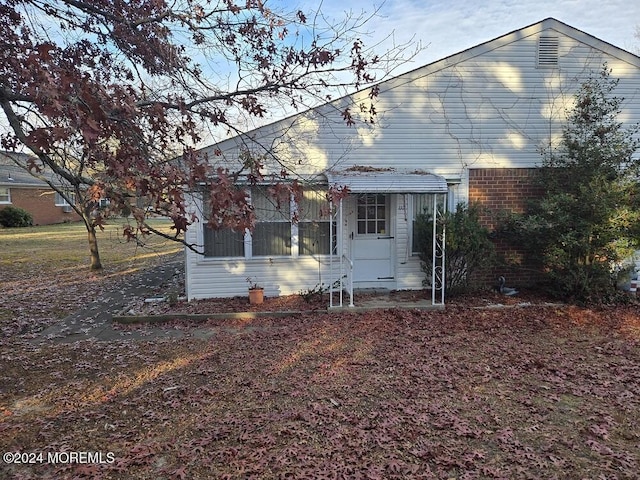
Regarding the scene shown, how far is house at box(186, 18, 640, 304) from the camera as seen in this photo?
8.94m

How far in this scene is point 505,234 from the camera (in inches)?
359

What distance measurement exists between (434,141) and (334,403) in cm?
644

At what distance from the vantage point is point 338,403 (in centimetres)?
442

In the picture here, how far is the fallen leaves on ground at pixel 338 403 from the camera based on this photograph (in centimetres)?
339

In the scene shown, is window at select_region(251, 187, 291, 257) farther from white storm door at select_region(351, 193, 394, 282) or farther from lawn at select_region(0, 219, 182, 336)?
lawn at select_region(0, 219, 182, 336)

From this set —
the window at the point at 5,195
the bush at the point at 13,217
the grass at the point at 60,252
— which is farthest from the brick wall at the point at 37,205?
the grass at the point at 60,252

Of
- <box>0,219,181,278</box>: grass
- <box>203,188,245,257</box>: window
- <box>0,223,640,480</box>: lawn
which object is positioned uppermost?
<box>203,188,245,257</box>: window

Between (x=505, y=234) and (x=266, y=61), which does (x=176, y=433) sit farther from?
(x=505, y=234)

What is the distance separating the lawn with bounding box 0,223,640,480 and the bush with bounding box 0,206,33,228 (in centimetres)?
2635

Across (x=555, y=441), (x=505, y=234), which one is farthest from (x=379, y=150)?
(x=555, y=441)

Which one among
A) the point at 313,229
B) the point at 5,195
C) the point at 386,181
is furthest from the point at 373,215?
the point at 5,195

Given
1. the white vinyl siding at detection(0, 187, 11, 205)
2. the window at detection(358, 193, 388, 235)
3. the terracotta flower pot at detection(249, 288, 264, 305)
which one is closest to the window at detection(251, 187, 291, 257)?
the terracotta flower pot at detection(249, 288, 264, 305)

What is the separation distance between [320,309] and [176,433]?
4493 millimetres

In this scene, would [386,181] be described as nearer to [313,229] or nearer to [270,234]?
[313,229]
